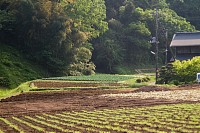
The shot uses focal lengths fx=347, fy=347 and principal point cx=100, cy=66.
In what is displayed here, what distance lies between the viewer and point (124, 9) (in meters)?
74.8

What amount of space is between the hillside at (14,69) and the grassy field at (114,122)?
893 inches

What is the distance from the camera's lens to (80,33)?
5431cm

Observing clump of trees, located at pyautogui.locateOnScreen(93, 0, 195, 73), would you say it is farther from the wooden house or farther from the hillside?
the hillside

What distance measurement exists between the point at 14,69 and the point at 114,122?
3260cm

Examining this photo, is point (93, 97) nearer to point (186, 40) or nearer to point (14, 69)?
point (14, 69)

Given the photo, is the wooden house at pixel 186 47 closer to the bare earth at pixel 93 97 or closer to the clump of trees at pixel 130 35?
the clump of trees at pixel 130 35

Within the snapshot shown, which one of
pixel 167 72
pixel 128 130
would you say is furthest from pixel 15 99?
pixel 167 72

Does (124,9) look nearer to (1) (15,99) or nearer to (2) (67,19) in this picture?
(2) (67,19)

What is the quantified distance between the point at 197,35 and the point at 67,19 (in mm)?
21701

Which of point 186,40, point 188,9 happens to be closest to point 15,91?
point 186,40

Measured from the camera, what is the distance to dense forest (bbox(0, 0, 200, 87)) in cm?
4975

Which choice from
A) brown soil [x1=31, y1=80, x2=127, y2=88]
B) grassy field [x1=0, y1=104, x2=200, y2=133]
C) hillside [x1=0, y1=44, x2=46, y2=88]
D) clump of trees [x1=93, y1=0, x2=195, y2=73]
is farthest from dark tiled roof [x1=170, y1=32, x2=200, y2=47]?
grassy field [x1=0, y1=104, x2=200, y2=133]

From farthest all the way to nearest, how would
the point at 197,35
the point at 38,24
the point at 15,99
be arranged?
the point at 197,35 → the point at 38,24 → the point at 15,99

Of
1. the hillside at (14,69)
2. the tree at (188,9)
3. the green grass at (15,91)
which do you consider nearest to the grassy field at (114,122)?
the green grass at (15,91)
